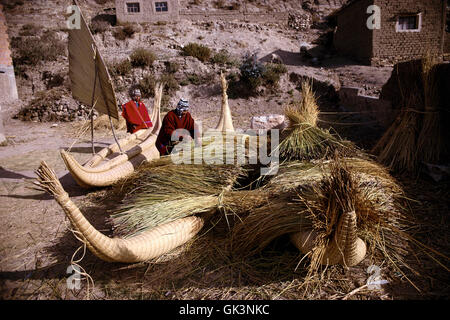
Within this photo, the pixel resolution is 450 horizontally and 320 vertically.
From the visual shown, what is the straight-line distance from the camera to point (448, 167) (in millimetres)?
2732

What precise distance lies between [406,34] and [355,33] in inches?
96.7

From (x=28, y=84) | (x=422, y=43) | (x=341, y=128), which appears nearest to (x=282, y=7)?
(x=422, y=43)

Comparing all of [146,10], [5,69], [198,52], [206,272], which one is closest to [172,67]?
[198,52]

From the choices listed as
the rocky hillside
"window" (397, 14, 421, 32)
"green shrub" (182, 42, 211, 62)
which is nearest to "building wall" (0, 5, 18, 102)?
the rocky hillside

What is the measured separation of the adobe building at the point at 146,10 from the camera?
1805 centimetres

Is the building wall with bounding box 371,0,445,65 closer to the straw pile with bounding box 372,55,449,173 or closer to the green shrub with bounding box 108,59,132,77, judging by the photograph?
the straw pile with bounding box 372,55,449,173

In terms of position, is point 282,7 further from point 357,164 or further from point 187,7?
point 357,164

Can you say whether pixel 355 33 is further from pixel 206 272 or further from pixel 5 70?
pixel 5 70

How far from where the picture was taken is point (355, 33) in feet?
43.4

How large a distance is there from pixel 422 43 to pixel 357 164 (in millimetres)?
12448

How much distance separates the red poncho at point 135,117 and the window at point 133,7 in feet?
53.9

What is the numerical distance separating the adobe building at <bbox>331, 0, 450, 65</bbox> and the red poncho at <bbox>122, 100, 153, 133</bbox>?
35.8 feet

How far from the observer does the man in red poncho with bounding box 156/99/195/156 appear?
372cm

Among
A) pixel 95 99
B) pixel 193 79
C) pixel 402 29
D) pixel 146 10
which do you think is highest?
pixel 146 10
